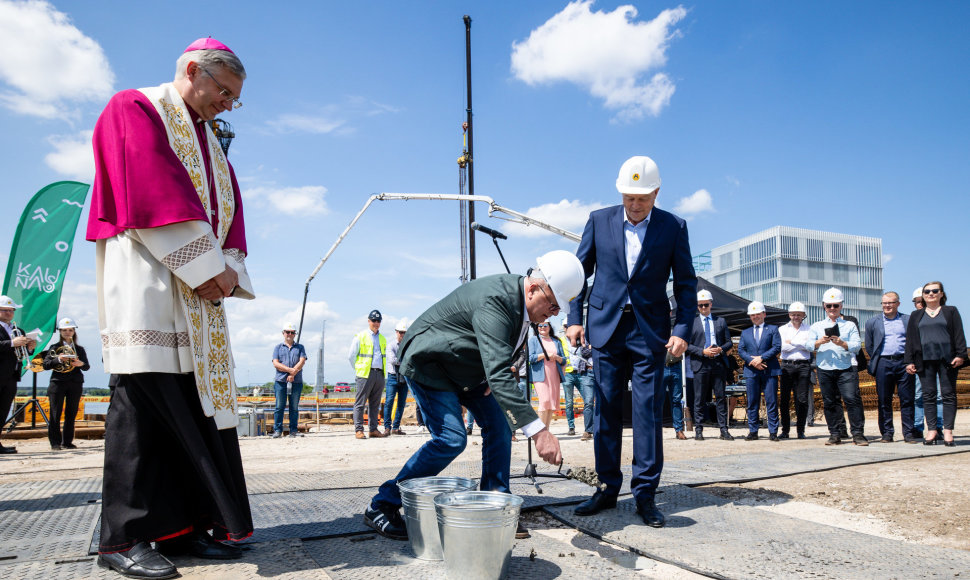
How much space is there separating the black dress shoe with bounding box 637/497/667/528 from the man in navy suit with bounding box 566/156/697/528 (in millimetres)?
115

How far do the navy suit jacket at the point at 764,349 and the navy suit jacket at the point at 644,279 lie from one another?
5647 millimetres

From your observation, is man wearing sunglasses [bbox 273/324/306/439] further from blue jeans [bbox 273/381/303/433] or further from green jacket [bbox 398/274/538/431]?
green jacket [bbox 398/274/538/431]

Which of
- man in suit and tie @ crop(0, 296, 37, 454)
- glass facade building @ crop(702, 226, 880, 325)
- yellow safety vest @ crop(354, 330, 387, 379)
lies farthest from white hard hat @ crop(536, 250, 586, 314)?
glass facade building @ crop(702, 226, 880, 325)

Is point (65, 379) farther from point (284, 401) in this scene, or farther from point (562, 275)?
point (562, 275)

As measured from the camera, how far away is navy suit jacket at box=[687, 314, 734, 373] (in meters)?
9.41

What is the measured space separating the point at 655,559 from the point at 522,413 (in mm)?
924

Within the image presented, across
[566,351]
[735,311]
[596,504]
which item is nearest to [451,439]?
[596,504]

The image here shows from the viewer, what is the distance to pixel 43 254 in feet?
32.8

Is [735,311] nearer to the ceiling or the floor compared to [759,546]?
nearer to the ceiling

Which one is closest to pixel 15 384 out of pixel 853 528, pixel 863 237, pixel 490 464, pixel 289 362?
pixel 289 362

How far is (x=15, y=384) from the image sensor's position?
7246 mm

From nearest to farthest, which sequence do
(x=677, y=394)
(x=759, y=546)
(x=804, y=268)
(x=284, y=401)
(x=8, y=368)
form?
(x=759, y=546), (x=8, y=368), (x=677, y=394), (x=284, y=401), (x=804, y=268)

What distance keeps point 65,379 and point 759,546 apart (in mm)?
9235

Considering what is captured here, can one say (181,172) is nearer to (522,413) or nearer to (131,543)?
(131,543)
